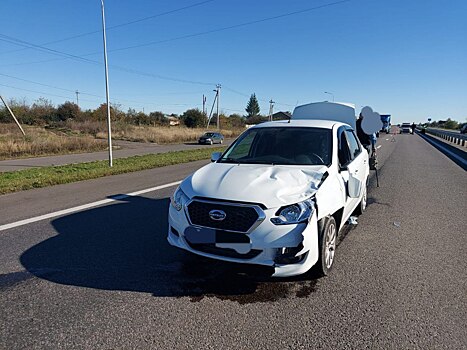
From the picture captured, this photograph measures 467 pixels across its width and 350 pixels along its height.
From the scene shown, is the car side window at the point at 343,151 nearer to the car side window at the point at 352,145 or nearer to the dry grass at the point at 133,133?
the car side window at the point at 352,145

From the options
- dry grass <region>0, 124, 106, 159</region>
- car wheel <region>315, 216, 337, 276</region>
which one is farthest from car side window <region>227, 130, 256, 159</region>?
dry grass <region>0, 124, 106, 159</region>

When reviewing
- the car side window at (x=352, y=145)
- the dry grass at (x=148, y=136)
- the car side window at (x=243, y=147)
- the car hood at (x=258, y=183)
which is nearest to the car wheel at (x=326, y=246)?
the car hood at (x=258, y=183)

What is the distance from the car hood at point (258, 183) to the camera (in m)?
3.18

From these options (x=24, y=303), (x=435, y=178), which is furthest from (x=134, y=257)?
(x=435, y=178)

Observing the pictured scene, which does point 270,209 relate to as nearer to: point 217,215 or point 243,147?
point 217,215

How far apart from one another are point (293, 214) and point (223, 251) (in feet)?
2.56

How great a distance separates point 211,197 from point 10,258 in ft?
9.15

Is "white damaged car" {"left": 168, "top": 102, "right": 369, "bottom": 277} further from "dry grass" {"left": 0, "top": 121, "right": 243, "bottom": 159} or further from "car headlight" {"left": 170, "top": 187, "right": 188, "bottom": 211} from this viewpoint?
"dry grass" {"left": 0, "top": 121, "right": 243, "bottom": 159}

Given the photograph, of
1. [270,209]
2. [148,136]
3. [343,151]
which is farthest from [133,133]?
[270,209]

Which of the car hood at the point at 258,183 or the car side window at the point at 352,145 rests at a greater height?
the car side window at the point at 352,145

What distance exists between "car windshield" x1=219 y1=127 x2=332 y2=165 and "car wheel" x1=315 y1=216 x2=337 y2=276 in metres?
0.93

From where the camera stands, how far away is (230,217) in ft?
10.2

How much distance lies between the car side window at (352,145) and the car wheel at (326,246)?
1.92 m

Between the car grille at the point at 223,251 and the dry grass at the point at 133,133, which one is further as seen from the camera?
the dry grass at the point at 133,133
